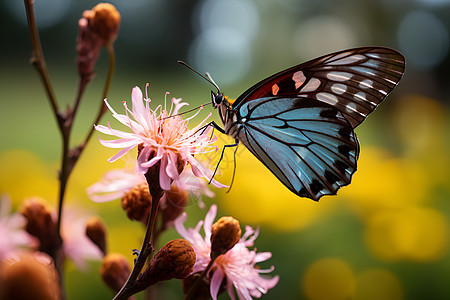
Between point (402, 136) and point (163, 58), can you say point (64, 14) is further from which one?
point (402, 136)

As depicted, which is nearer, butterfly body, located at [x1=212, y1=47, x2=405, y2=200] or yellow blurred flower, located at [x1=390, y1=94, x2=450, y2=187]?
butterfly body, located at [x1=212, y1=47, x2=405, y2=200]

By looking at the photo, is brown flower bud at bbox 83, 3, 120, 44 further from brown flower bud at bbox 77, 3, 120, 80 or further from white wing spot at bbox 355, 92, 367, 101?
white wing spot at bbox 355, 92, 367, 101

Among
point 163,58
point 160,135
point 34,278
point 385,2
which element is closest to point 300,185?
point 160,135

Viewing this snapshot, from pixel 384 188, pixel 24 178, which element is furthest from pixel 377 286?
pixel 24 178

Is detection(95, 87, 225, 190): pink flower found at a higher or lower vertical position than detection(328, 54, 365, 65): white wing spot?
lower

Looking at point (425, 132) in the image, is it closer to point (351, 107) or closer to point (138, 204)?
point (351, 107)

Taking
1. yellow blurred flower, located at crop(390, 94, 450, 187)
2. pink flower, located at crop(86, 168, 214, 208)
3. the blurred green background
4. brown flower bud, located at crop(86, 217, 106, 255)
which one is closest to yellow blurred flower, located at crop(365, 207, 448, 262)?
the blurred green background

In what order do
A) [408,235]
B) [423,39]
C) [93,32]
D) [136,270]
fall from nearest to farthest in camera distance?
[136,270], [93,32], [408,235], [423,39]
